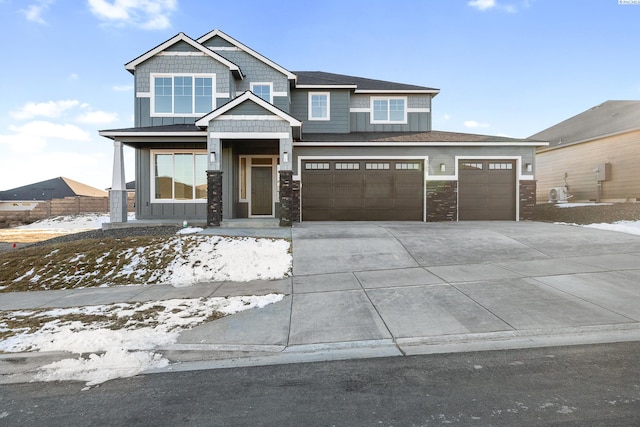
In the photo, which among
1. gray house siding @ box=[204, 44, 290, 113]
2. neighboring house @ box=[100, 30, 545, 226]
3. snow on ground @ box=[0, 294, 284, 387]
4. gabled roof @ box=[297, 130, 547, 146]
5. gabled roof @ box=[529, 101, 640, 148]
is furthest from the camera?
gabled roof @ box=[529, 101, 640, 148]

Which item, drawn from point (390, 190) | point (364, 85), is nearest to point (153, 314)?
point (390, 190)

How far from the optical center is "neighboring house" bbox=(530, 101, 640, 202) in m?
19.1

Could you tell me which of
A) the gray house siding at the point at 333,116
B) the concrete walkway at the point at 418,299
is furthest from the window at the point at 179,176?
the concrete walkway at the point at 418,299

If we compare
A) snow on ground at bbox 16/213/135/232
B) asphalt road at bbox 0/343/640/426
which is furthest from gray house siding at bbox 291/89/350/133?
snow on ground at bbox 16/213/135/232

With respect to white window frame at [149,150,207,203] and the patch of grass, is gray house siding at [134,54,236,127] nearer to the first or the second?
white window frame at [149,150,207,203]

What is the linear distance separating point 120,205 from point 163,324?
10.5 m

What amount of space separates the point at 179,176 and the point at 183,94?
12.0 ft

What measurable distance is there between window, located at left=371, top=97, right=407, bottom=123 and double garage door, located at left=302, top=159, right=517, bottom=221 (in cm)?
370

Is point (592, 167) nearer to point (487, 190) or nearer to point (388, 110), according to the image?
point (487, 190)

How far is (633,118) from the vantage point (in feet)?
65.2

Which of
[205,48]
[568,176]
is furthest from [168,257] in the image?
[568,176]

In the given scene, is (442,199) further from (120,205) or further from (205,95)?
(120,205)

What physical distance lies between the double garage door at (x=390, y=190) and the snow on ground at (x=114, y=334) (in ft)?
29.7

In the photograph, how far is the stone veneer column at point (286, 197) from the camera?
13195mm
